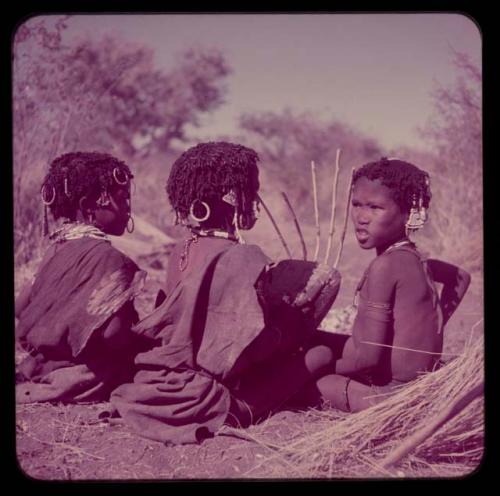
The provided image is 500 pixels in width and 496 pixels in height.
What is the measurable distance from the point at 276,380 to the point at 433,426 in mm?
914

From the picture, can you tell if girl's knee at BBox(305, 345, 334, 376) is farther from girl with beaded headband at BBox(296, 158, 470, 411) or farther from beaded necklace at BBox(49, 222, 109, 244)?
beaded necklace at BBox(49, 222, 109, 244)

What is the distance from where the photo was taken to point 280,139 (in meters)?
19.2

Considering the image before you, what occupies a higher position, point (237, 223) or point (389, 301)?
point (237, 223)

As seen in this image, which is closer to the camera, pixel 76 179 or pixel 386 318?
pixel 386 318

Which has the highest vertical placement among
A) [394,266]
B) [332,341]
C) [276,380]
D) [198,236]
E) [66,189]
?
[66,189]

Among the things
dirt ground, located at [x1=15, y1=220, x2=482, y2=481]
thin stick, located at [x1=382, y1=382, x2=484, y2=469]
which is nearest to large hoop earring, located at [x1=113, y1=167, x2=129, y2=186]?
dirt ground, located at [x1=15, y1=220, x2=482, y2=481]

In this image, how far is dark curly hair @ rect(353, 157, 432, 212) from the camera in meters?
3.29

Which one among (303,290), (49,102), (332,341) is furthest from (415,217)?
(49,102)

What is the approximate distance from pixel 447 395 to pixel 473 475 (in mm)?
344

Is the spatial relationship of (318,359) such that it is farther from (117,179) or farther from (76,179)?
(76,179)

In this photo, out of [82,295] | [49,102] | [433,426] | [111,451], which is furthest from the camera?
[49,102]

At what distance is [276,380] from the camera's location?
134 inches

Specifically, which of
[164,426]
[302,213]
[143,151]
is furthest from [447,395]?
[143,151]

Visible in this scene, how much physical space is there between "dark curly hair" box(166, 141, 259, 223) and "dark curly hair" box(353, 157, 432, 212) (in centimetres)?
60
